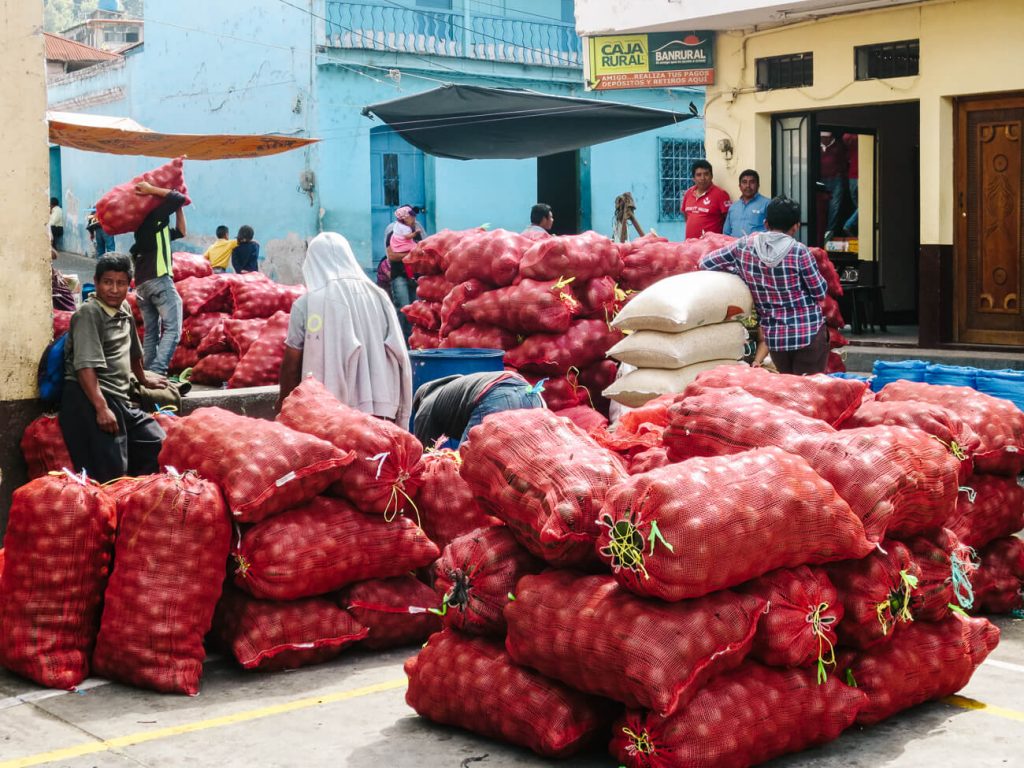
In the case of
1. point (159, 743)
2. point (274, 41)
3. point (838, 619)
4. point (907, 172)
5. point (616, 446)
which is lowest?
point (159, 743)

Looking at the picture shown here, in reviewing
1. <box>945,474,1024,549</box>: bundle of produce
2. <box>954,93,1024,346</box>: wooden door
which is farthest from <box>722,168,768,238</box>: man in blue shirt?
<box>945,474,1024,549</box>: bundle of produce

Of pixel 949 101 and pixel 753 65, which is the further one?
pixel 753 65

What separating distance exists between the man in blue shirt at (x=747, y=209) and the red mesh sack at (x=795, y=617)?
32.4 feet

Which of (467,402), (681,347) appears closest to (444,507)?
(467,402)

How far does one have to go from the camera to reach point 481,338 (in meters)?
9.45

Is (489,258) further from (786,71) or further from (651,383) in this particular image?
(786,71)

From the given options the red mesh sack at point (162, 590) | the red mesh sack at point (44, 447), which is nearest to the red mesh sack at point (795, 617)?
the red mesh sack at point (162, 590)

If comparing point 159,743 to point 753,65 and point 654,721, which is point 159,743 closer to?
point 654,721

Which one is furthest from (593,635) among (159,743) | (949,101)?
(949,101)

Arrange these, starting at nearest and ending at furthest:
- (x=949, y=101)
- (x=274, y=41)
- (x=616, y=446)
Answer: (x=616, y=446), (x=949, y=101), (x=274, y=41)

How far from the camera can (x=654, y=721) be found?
13.3 ft

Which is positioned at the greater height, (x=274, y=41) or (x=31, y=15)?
(x=274, y=41)

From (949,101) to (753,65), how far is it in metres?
2.61

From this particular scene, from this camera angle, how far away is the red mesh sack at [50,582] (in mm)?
5281
